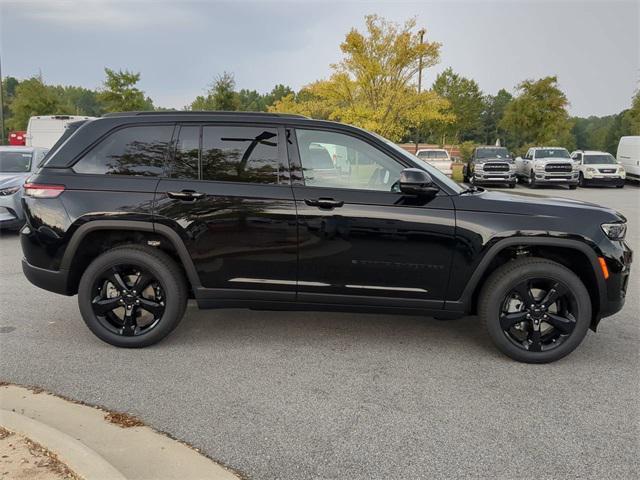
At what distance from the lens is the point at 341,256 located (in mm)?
3871

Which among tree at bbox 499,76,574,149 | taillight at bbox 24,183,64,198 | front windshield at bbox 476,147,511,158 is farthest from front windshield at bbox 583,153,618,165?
taillight at bbox 24,183,64,198

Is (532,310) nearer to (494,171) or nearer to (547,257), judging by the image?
(547,257)

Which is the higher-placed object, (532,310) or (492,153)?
Answer: (492,153)

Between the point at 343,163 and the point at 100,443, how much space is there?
258cm

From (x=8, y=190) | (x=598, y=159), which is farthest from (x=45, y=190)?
(x=598, y=159)

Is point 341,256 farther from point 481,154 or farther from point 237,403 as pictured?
point 481,154

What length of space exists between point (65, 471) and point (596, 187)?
85.6 ft

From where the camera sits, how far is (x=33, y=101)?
116ft

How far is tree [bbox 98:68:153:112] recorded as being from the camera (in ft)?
96.1

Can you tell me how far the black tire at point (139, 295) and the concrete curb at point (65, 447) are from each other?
49.6 inches

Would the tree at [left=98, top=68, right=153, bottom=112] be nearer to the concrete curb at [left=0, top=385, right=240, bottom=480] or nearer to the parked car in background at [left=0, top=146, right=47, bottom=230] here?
the parked car in background at [left=0, top=146, right=47, bottom=230]

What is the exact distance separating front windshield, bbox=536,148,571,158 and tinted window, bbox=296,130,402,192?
2191 cm

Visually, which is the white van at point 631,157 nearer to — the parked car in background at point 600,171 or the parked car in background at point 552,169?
the parked car in background at point 600,171

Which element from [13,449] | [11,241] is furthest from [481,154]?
[13,449]
